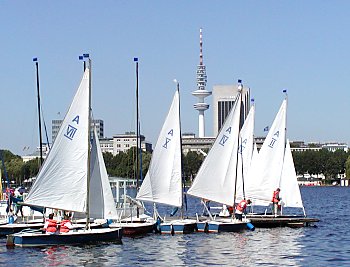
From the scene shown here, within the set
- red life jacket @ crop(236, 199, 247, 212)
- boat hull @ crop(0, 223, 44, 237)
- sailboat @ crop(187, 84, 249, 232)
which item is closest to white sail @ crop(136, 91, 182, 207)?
sailboat @ crop(187, 84, 249, 232)

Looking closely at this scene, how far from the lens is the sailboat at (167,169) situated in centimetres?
4759

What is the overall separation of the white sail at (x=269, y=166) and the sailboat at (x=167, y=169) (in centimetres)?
768

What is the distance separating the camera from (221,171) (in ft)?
160

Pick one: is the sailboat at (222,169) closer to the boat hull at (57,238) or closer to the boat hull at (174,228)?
the boat hull at (174,228)

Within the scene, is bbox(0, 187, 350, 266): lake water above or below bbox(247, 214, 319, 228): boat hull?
below

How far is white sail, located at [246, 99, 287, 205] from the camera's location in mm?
53938

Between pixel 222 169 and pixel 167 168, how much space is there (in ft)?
10.5

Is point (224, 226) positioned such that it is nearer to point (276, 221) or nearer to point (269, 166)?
point (276, 221)

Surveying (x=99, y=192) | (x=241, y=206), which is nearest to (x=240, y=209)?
(x=241, y=206)

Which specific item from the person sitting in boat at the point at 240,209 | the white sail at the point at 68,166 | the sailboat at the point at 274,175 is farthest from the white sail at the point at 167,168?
the white sail at the point at 68,166

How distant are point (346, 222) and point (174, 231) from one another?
56.1 feet

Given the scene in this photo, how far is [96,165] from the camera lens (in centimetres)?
4381

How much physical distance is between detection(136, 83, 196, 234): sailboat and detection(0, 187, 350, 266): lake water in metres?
2.64

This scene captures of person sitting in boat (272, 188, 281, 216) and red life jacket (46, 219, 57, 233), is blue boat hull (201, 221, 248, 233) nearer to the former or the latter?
person sitting in boat (272, 188, 281, 216)
